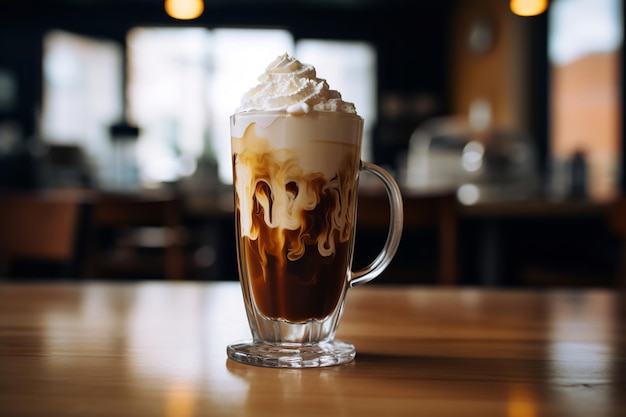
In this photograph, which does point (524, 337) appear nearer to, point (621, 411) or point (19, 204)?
point (621, 411)

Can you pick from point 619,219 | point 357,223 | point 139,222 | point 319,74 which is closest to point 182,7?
point 139,222

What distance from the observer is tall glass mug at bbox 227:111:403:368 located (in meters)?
0.61

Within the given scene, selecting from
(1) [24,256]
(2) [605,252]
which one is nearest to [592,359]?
(1) [24,256]

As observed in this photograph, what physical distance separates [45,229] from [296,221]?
3.26 ft

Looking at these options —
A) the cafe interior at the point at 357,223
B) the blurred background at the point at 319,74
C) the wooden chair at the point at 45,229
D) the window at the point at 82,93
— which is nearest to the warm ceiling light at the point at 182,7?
the cafe interior at the point at 357,223

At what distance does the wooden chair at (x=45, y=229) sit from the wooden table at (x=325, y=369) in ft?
1.43

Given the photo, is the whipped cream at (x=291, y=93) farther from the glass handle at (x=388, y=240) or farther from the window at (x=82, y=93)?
the window at (x=82, y=93)

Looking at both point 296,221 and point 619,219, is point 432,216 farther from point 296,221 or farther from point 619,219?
point 296,221

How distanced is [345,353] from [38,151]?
26.5 ft

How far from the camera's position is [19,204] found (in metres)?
1.49

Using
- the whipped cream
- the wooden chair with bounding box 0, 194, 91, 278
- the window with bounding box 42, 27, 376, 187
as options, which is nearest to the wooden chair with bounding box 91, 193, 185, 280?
the wooden chair with bounding box 0, 194, 91, 278

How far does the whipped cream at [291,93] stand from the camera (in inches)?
24.3

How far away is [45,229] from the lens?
56.9 inches

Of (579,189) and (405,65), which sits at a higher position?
(405,65)
